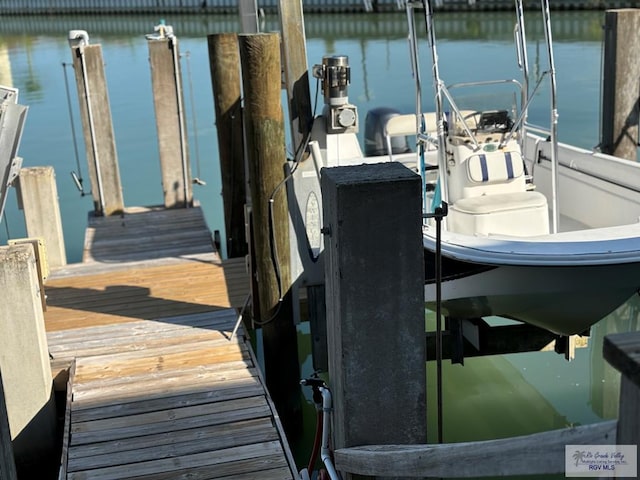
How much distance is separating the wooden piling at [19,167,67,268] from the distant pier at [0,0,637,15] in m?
25.8

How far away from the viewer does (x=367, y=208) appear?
8.63ft

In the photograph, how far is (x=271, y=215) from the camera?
5.07m

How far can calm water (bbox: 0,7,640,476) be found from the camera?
6.29 metres

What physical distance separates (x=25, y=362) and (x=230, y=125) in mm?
3446

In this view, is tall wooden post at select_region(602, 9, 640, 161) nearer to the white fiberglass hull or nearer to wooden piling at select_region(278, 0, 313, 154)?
the white fiberglass hull

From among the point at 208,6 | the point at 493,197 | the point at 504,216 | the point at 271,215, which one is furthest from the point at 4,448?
the point at 208,6

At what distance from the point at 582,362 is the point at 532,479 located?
2030 millimetres

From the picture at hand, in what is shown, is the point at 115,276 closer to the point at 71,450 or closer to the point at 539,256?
the point at 71,450

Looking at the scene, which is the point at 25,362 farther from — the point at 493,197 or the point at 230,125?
the point at 230,125

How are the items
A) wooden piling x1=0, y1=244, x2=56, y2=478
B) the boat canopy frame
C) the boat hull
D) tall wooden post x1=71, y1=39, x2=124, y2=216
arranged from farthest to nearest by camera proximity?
tall wooden post x1=71, y1=39, x2=124, y2=216, the boat canopy frame, the boat hull, wooden piling x1=0, y1=244, x2=56, y2=478

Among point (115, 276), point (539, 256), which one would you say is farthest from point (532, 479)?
point (115, 276)

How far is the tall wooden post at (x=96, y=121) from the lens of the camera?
8.05 m

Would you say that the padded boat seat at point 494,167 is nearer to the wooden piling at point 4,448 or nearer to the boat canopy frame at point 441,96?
the boat canopy frame at point 441,96

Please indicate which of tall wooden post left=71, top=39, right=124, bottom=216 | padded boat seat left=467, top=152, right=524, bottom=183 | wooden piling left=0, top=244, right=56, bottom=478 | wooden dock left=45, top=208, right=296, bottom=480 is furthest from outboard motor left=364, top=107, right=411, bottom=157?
wooden piling left=0, top=244, right=56, bottom=478
